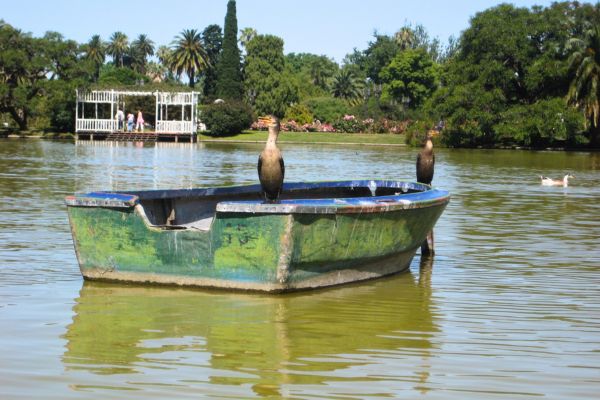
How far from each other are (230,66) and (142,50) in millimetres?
43496

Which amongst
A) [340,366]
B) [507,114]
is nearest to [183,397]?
[340,366]

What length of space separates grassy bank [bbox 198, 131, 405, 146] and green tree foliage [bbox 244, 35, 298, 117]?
1270cm

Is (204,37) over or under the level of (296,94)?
over

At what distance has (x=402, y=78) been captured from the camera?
277ft

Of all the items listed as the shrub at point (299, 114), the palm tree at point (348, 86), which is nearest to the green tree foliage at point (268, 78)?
the shrub at point (299, 114)

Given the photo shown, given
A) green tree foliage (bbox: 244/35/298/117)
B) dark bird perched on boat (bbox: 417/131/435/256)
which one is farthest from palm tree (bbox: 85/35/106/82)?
dark bird perched on boat (bbox: 417/131/435/256)

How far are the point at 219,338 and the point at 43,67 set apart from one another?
57.1 metres

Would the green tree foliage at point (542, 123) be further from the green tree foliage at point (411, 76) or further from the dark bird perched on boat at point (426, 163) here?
the dark bird perched on boat at point (426, 163)

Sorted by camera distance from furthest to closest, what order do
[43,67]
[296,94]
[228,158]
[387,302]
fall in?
[296,94] → [43,67] → [228,158] → [387,302]

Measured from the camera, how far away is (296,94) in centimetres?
8162

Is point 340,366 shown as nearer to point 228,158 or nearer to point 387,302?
point 387,302

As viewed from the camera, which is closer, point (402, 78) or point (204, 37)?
point (402, 78)

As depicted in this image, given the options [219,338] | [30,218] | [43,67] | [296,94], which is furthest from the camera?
[296,94]

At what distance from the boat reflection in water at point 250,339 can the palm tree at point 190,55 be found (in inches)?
3561
